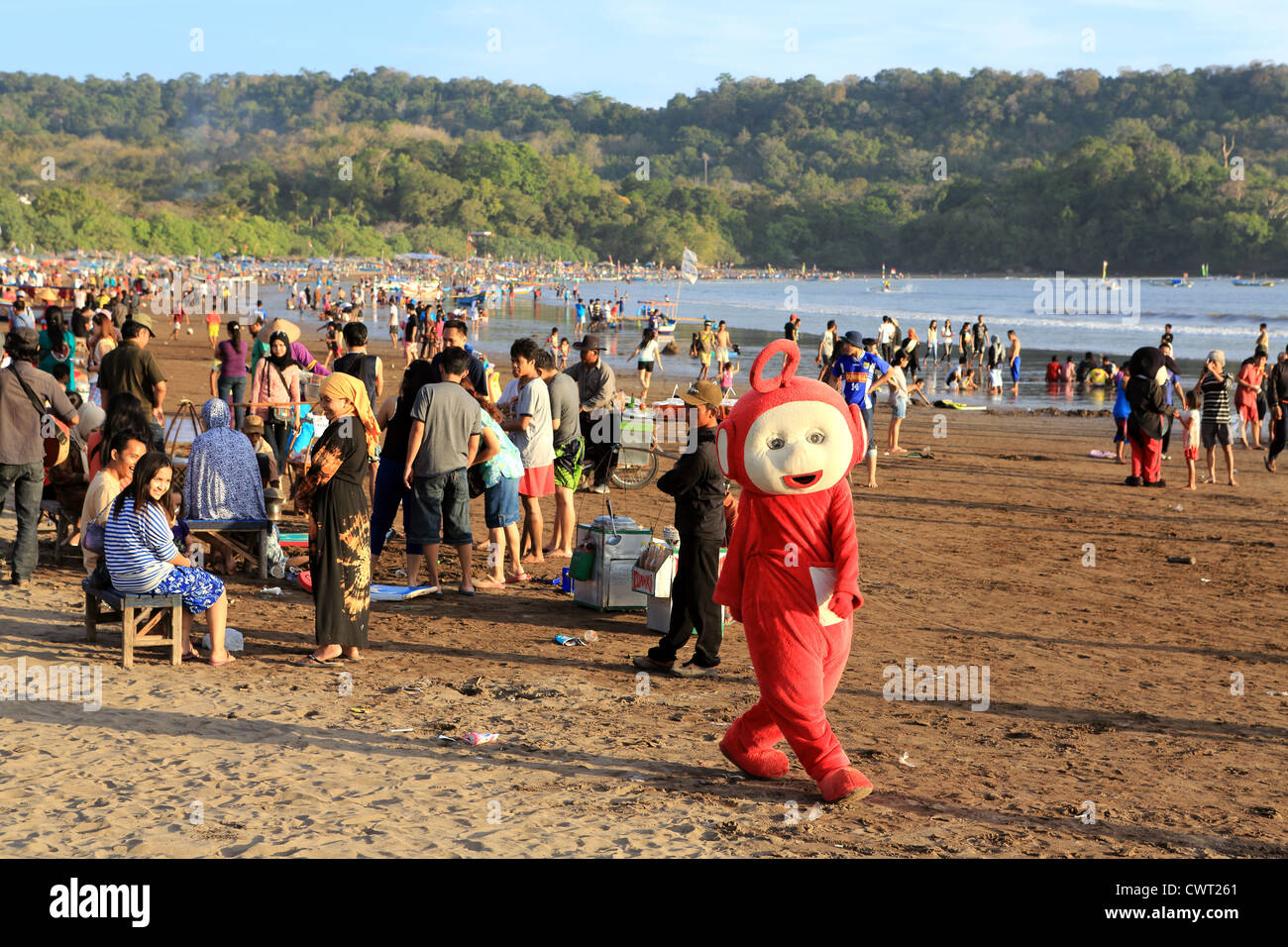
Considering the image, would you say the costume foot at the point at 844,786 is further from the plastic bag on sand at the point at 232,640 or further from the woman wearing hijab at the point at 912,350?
the woman wearing hijab at the point at 912,350

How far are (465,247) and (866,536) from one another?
152 metres

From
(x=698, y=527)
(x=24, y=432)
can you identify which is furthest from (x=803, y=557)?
(x=24, y=432)

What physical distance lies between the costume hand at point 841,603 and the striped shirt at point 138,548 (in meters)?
3.83

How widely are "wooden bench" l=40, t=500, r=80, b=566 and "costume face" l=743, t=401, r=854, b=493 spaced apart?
6318mm

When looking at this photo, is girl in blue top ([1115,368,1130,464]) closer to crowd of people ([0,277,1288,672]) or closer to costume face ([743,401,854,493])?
crowd of people ([0,277,1288,672])

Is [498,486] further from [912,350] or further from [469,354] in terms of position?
[912,350]

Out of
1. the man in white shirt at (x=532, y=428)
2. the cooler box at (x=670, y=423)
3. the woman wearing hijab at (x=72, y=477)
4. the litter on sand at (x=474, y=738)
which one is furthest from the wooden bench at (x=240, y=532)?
the cooler box at (x=670, y=423)

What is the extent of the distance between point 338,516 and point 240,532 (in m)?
2.34

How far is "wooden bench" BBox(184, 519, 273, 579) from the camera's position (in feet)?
26.7

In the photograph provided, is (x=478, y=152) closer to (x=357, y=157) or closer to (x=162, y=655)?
(x=357, y=157)

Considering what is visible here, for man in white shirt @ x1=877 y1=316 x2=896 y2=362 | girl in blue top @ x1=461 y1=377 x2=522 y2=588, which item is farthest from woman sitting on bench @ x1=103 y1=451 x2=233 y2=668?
man in white shirt @ x1=877 y1=316 x2=896 y2=362

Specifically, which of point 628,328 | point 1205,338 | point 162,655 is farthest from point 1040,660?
point 1205,338

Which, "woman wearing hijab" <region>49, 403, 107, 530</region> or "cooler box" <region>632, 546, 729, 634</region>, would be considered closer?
"cooler box" <region>632, 546, 729, 634</region>

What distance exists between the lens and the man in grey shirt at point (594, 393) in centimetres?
1038
